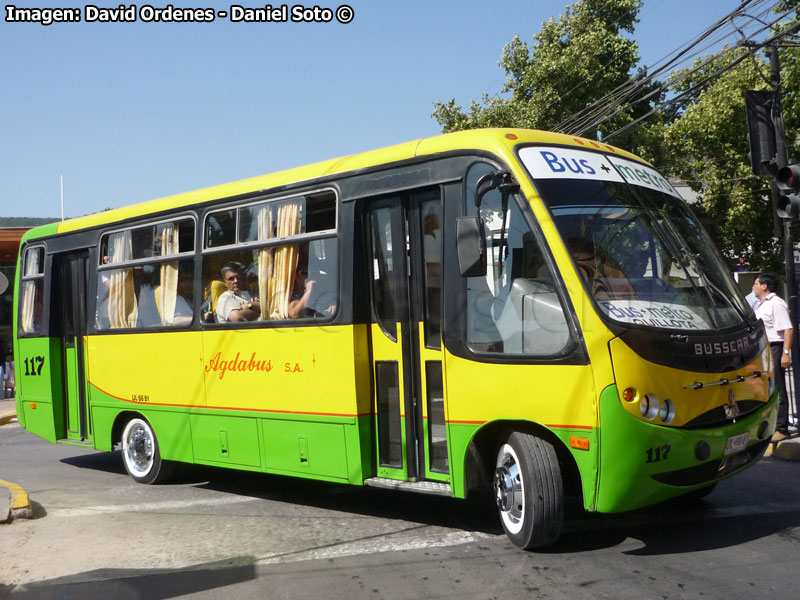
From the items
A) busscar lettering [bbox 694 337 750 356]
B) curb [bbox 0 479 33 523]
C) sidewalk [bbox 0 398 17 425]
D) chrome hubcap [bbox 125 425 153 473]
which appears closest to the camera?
busscar lettering [bbox 694 337 750 356]

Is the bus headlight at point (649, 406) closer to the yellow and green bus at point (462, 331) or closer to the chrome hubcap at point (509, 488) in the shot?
the yellow and green bus at point (462, 331)

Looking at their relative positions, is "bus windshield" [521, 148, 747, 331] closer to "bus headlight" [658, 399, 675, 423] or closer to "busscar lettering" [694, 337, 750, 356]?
"busscar lettering" [694, 337, 750, 356]

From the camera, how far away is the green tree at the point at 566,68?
22.0 metres

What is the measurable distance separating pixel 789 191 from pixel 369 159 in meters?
5.00

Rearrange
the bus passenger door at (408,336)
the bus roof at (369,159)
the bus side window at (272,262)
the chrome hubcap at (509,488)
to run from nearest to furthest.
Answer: the chrome hubcap at (509,488), the bus roof at (369,159), the bus passenger door at (408,336), the bus side window at (272,262)

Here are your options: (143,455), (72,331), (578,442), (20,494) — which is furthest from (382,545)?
(72,331)

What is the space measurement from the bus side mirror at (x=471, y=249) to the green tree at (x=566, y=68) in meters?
16.7

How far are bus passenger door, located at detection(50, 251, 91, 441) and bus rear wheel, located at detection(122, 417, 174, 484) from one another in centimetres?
104

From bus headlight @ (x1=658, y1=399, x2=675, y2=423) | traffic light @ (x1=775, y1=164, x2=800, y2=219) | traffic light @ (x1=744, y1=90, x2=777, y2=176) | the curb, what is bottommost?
the curb

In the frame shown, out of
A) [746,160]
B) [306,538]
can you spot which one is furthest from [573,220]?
[746,160]

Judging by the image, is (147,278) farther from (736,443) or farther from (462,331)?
(736,443)

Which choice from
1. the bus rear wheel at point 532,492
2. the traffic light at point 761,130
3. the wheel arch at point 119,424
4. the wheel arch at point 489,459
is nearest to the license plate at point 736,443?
the wheel arch at point 489,459

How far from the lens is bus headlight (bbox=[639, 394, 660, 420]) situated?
17.5ft

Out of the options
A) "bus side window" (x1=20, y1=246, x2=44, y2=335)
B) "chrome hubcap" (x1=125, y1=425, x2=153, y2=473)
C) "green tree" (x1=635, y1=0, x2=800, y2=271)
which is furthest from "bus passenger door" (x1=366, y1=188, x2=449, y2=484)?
"green tree" (x1=635, y1=0, x2=800, y2=271)
